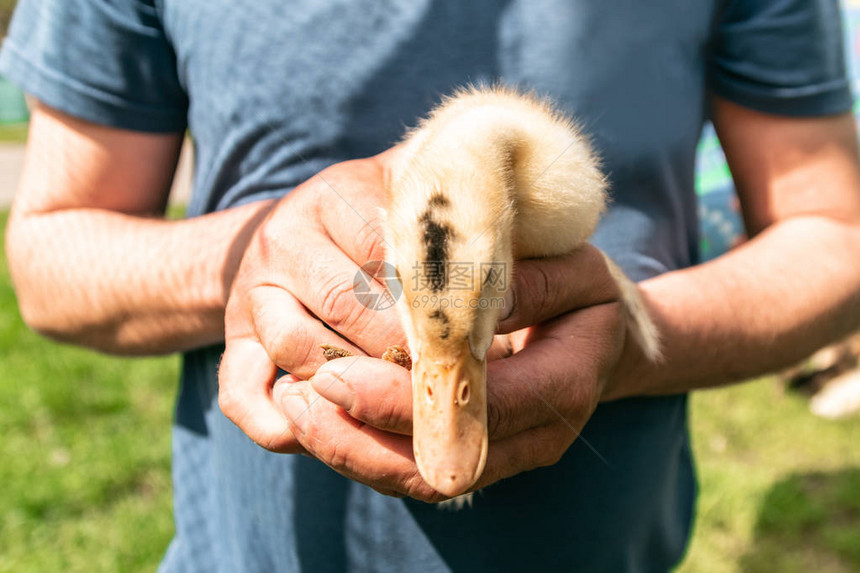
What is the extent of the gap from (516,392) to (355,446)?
0.25m

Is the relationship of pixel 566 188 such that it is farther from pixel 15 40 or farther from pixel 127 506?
pixel 127 506

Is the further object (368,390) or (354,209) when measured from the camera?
(354,209)

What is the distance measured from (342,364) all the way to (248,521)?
2.01ft

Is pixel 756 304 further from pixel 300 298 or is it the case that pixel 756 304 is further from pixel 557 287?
pixel 300 298

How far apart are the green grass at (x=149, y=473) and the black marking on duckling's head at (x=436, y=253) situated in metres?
2.38

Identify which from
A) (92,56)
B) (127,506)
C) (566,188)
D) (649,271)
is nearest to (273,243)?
(566,188)

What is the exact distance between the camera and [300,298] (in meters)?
1.11

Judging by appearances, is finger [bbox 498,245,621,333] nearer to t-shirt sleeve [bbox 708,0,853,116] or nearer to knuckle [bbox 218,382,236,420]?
knuckle [bbox 218,382,236,420]

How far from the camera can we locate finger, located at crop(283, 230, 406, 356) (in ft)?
3.50

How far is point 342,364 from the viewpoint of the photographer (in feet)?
3.28

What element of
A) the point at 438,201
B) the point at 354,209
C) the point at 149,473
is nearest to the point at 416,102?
the point at 354,209

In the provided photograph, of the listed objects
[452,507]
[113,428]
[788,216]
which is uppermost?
[788,216]

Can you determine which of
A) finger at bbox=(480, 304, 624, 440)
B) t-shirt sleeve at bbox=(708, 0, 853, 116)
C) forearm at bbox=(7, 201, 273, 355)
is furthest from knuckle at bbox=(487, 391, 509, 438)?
t-shirt sleeve at bbox=(708, 0, 853, 116)

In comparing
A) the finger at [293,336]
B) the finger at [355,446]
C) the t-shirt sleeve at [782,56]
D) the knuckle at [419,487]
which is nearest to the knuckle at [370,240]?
the finger at [293,336]
